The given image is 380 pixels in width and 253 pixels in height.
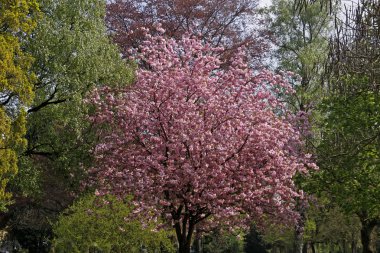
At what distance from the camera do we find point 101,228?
23141 mm

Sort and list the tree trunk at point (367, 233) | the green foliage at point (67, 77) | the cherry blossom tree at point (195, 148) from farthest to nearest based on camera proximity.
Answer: the tree trunk at point (367, 233) → the green foliage at point (67, 77) → the cherry blossom tree at point (195, 148)

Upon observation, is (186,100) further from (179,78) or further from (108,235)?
(108,235)

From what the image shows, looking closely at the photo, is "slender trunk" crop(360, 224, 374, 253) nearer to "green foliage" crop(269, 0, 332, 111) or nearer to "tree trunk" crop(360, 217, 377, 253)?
"tree trunk" crop(360, 217, 377, 253)

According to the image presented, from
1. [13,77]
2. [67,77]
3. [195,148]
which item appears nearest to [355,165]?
[195,148]

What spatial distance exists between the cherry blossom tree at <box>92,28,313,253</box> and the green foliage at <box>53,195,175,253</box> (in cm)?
143

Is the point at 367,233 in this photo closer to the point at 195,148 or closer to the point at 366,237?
the point at 366,237

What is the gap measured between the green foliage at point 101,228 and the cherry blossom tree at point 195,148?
1.43 metres

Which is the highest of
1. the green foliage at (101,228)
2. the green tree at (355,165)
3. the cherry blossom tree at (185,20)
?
the cherry blossom tree at (185,20)

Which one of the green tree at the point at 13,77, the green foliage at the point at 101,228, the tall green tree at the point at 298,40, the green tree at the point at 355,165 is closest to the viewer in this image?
the green tree at the point at 13,77

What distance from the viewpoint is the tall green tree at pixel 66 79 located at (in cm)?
2177

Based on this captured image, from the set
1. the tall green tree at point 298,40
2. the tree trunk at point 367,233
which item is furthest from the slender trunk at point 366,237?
the tall green tree at point 298,40

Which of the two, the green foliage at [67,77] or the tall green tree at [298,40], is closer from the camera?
the green foliage at [67,77]

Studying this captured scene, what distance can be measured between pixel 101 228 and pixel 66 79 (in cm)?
620

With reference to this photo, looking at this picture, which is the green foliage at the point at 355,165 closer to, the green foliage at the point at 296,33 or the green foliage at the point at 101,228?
the green foliage at the point at 101,228
